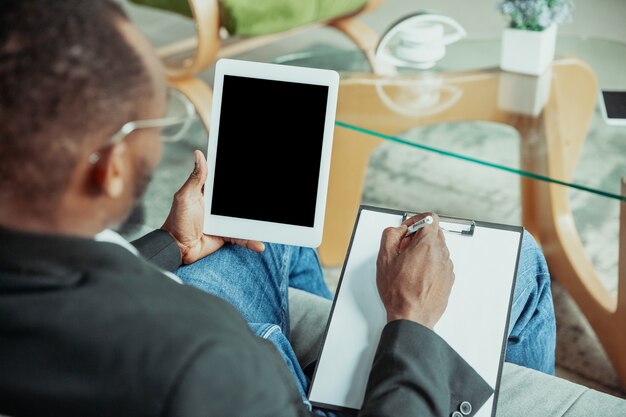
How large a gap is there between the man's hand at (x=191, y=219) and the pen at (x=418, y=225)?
0.29 meters

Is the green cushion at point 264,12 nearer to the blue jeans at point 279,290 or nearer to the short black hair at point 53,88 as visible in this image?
the blue jeans at point 279,290

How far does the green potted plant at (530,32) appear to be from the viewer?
1664 mm

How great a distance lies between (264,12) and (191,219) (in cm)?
135

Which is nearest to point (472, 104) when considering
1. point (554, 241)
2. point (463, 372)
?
point (554, 241)

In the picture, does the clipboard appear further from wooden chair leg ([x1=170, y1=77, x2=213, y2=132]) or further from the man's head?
wooden chair leg ([x1=170, y1=77, x2=213, y2=132])

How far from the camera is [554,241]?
1.82m

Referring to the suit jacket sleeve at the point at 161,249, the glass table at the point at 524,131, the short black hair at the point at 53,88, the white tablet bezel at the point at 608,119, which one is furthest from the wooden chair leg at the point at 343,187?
the short black hair at the point at 53,88

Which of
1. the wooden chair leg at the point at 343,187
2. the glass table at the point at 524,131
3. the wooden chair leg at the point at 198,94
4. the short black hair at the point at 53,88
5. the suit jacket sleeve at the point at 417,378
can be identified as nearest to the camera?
the short black hair at the point at 53,88

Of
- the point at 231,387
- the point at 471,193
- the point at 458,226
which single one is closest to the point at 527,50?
the point at 471,193

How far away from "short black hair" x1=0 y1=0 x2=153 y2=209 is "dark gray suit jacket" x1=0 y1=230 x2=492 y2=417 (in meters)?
0.05

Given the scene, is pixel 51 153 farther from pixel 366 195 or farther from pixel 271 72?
pixel 366 195

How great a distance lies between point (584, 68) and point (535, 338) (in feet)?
2.98

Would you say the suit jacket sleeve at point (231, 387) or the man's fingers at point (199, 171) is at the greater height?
the man's fingers at point (199, 171)

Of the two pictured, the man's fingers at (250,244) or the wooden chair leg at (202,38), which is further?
the wooden chair leg at (202,38)
